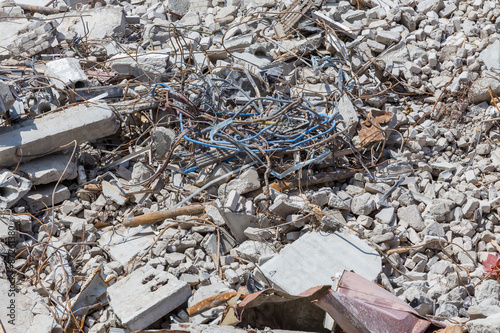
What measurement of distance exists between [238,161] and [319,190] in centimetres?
86

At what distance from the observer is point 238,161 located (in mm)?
4844

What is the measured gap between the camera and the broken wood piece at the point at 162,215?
4.52 meters

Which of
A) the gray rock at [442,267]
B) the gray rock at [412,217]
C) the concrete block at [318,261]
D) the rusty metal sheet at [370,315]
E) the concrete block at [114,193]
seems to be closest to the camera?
the rusty metal sheet at [370,315]

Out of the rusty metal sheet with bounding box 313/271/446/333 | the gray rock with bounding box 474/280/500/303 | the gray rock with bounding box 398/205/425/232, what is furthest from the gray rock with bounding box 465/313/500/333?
the gray rock with bounding box 398/205/425/232

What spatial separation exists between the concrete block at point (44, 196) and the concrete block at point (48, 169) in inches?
3.5

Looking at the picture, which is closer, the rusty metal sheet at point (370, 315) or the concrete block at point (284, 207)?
the rusty metal sheet at point (370, 315)

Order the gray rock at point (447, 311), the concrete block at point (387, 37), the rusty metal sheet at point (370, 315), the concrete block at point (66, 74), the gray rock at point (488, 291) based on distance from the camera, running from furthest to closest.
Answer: the concrete block at point (387, 37)
the concrete block at point (66, 74)
the gray rock at point (488, 291)
the gray rock at point (447, 311)
the rusty metal sheet at point (370, 315)

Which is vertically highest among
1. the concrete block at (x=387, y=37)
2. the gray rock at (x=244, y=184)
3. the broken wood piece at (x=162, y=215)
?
the concrete block at (x=387, y=37)

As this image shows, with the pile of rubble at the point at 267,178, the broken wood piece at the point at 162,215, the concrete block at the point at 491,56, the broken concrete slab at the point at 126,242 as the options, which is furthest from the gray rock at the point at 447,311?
the concrete block at the point at 491,56

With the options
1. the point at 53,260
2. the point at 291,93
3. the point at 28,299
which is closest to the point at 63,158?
the point at 53,260

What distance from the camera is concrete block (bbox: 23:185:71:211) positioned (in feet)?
15.7

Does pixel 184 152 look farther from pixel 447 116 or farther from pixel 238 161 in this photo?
pixel 447 116

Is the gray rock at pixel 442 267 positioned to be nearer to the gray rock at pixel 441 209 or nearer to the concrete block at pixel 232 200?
the gray rock at pixel 441 209

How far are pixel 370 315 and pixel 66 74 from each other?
14.3 ft
